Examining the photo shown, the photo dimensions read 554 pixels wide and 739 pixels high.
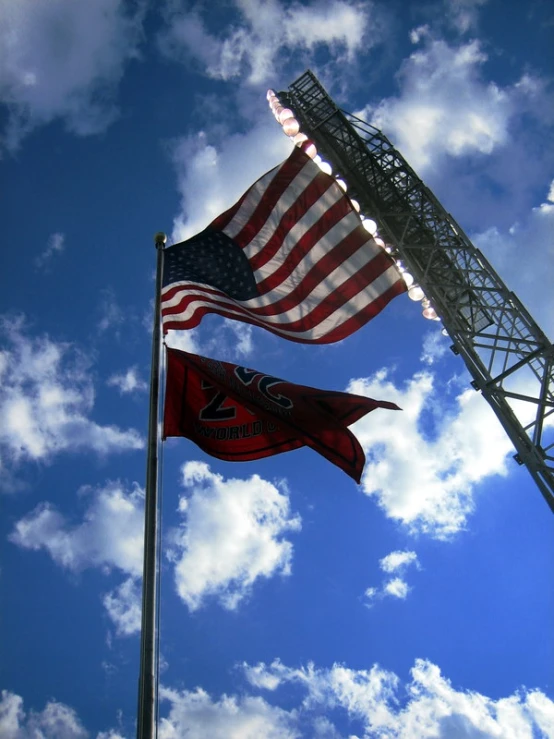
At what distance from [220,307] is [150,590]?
654 cm

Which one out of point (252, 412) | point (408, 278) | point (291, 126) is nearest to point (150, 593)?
point (252, 412)

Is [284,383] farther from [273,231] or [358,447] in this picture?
[273,231]

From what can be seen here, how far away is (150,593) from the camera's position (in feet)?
19.1

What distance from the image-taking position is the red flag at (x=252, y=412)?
8734mm

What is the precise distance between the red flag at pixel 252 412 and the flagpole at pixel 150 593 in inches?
53.7

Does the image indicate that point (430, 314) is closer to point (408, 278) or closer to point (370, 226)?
point (408, 278)

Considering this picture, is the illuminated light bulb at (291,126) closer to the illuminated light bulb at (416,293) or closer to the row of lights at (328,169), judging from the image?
the row of lights at (328,169)

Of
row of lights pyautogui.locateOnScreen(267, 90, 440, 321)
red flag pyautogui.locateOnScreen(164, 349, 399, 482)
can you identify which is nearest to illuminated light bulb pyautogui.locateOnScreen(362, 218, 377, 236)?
row of lights pyautogui.locateOnScreen(267, 90, 440, 321)

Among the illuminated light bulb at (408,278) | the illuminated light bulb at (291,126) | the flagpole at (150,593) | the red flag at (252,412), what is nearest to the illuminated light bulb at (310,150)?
the illuminated light bulb at (291,126)

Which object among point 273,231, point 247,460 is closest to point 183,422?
point 247,460

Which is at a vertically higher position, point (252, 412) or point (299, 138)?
point (299, 138)

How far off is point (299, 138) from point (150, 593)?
1109 centimetres

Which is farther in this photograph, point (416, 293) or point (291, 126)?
point (291, 126)

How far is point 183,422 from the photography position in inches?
353
